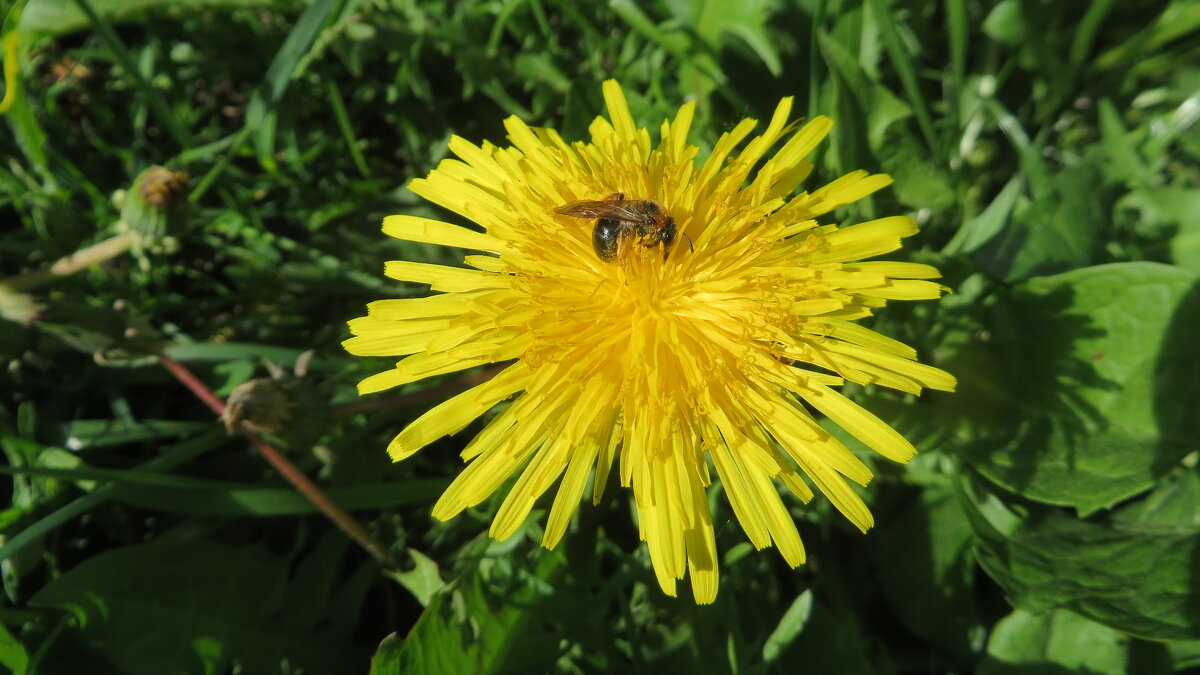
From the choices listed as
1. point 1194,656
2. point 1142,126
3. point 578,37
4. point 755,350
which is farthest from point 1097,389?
point 578,37

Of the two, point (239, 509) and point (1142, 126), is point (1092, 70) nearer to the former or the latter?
point (1142, 126)

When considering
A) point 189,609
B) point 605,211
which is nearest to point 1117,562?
point 605,211

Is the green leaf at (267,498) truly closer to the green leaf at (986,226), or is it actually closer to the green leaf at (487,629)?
the green leaf at (487,629)

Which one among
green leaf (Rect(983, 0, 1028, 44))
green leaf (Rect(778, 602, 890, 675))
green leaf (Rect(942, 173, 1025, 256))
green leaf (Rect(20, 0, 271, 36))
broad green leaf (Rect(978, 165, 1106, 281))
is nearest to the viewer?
green leaf (Rect(778, 602, 890, 675))

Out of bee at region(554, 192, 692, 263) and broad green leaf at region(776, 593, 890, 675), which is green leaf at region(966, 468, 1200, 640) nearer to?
broad green leaf at region(776, 593, 890, 675)

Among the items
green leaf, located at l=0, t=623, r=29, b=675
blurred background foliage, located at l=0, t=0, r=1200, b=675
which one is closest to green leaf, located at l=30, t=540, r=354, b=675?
blurred background foliage, located at l=0, t=0, r=1200, b=675

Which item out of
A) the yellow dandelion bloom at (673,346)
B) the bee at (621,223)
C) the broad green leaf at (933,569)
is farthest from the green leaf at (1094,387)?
the bee at (621,223)
